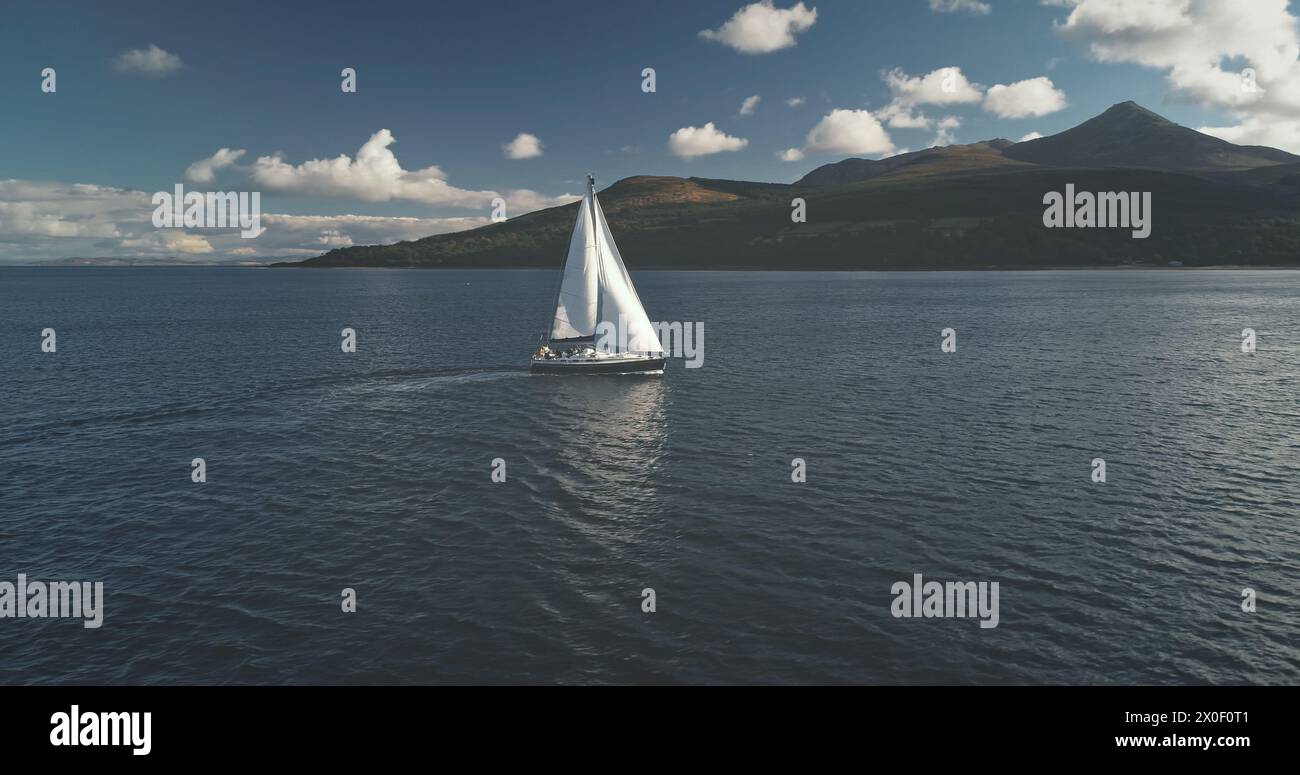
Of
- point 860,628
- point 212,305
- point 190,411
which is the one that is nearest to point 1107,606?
point 860,628

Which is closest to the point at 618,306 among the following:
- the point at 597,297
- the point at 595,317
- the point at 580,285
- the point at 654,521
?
the point at 597,297

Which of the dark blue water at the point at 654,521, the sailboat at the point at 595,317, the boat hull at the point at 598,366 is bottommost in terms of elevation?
the dark blue water at the point at 654,521

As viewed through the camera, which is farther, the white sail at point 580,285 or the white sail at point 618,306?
the white sail at point 618,306

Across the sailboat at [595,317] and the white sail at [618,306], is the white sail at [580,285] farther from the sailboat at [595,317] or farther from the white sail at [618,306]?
the white sail at [618,306]

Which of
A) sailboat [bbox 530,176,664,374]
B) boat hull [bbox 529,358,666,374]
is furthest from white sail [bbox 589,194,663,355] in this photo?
boat hull [bbox 529,358,666,374]

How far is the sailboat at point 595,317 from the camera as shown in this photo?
74375mm

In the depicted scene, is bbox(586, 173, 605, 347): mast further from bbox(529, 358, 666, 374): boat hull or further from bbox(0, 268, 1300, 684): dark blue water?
bbox(0, 268, 1300, 684): dark blue water

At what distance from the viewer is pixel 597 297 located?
76125 millimetres

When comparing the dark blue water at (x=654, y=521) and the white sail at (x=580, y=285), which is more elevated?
the white sail at (x=580, y=285)

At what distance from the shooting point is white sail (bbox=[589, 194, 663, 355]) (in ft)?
244

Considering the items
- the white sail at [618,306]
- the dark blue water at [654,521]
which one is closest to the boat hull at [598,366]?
the white sail at [618,306]

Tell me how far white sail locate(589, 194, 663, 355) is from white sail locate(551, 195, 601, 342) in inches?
31.7

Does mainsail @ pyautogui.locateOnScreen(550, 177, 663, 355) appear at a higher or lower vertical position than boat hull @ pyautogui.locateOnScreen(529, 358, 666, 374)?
higher
